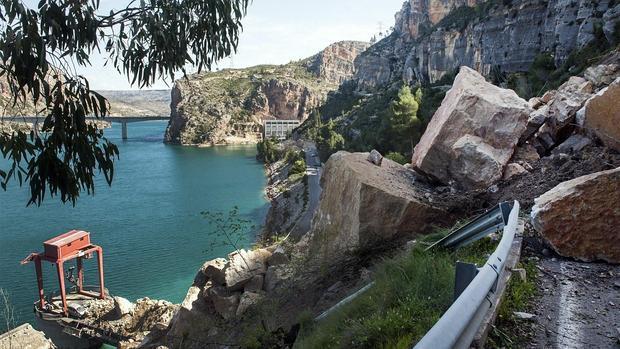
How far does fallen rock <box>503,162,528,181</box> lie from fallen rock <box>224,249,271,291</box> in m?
5.73

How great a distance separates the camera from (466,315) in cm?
182

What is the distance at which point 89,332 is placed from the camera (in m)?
15.8

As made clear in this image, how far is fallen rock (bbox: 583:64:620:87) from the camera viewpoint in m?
7.73

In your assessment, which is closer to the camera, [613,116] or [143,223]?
[613,116]

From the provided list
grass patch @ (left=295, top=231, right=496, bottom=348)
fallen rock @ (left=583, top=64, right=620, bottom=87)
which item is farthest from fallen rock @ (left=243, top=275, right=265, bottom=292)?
fallen rock @ (left=583, top=64, right=620, bottom=87)

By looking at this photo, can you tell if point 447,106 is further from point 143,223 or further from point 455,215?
point 143,223

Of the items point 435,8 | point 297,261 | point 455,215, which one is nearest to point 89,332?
point 297,261

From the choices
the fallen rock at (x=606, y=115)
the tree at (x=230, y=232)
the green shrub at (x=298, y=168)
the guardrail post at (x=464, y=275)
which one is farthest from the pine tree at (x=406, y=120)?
the green shrub at (x=298, y=168)

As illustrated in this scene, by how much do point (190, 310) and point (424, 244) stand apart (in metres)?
7.33

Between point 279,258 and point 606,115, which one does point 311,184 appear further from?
point 606,115

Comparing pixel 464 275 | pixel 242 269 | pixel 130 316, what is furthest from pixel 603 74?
pixel 130 316

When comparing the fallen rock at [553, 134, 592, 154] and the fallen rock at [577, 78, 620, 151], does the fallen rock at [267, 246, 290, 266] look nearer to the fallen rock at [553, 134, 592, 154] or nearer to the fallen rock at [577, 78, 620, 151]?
the fallen rock at [553, 134, 592, 154]

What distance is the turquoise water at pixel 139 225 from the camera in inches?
833

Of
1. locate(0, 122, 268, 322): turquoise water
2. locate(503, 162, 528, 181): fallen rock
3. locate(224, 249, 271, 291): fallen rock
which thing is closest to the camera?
locate(503, 162, 528, 181): fallen rock
